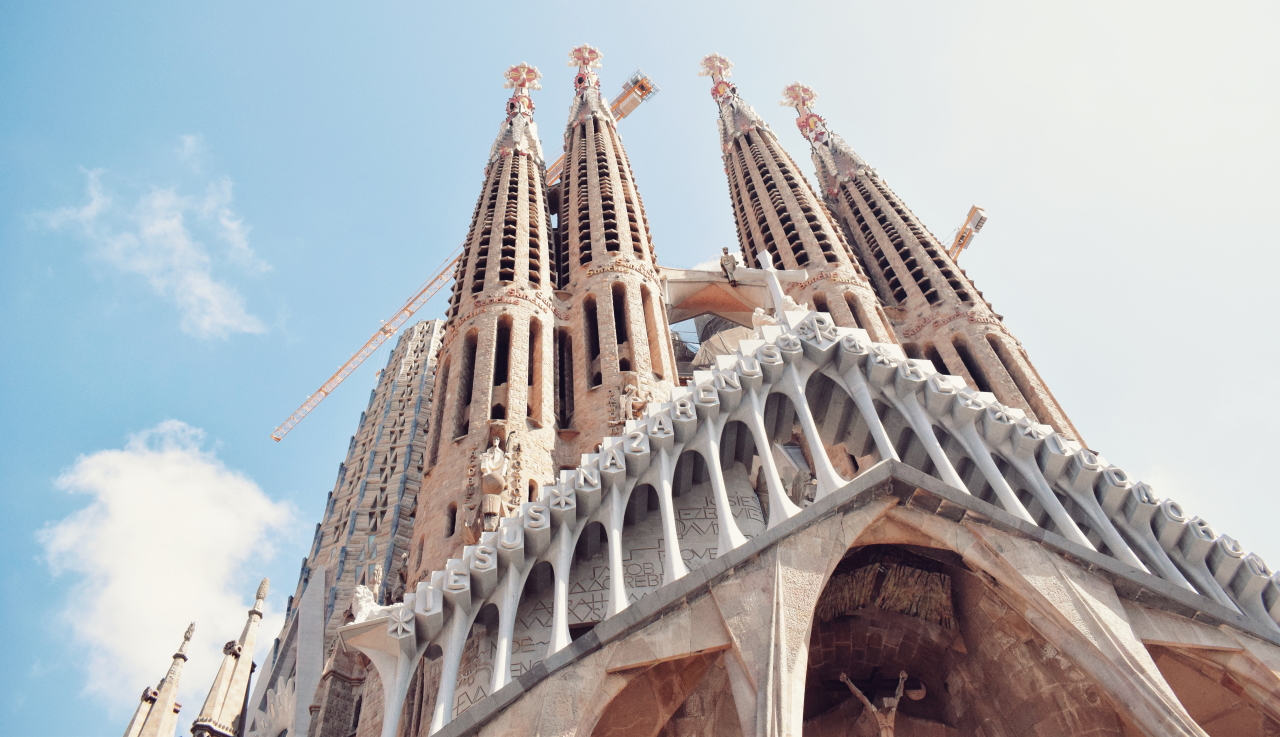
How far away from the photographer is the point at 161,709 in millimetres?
19078

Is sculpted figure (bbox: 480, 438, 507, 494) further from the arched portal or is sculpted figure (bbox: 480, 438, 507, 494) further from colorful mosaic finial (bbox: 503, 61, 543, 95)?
colorful mosaic finial (bbox: 503, 61, 543, 95)

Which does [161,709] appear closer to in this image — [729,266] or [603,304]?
[603,304]

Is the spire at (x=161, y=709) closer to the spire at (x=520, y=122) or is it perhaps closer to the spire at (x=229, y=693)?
the spire at (x=229, y=693)

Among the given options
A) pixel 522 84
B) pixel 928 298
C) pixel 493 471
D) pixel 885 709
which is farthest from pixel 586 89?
pixel 885 709

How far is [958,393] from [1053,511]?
1.93 meters

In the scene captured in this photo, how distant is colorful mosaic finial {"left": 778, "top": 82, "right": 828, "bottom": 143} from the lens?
1417 inches

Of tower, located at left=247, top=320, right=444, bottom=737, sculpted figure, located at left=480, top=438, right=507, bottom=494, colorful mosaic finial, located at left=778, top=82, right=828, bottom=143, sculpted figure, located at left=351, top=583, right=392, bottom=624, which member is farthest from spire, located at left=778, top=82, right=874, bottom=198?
sculpted figure, located at left=351, top=583, right=392, bottom=624

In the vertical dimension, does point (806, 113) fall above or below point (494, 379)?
above

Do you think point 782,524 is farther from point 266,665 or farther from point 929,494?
point 266,665

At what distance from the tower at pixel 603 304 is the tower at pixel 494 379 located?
0.56 m

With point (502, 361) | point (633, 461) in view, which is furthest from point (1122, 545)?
point (502, 361)

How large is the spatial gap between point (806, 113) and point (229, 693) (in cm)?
2755

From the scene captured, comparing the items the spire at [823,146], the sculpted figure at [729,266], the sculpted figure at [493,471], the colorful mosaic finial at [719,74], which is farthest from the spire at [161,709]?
the colorful mosaic finial at [719,74]

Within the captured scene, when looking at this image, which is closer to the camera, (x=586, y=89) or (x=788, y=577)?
(x=788, y=577)
